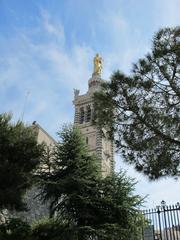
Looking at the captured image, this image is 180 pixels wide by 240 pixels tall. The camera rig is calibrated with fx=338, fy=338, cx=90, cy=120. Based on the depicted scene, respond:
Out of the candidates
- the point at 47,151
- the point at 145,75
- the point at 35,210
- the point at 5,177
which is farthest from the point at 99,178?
the point at 145,75

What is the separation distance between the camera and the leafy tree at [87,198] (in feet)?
42.5

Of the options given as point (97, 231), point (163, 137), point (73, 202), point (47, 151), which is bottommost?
point (97, 231)

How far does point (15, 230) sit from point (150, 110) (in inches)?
280

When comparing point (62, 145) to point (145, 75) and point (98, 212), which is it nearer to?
point (98, 212)

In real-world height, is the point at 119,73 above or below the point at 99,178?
above

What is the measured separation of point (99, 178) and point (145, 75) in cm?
698

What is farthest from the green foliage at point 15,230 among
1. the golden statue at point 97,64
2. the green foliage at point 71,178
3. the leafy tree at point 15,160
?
the golden statue at point 97,64

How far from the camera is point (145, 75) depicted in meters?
8.88

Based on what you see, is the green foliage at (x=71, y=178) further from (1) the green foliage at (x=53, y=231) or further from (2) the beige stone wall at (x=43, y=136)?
(2) the beige stone wall at (x=43, y=136)

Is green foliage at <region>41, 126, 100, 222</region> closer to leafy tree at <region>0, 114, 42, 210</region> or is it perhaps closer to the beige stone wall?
leafy tree at <region>0, 114, 42, 210</region>

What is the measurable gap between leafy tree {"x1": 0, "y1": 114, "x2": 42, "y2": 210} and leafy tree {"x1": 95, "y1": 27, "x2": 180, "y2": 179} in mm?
5167

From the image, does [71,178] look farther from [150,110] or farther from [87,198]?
[150,110]

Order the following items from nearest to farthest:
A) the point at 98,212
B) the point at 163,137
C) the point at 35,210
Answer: the point at 163,137 → the point at 98,212 → the point at 35,210

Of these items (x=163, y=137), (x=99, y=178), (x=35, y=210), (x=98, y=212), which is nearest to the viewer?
(x=163, y=137)
